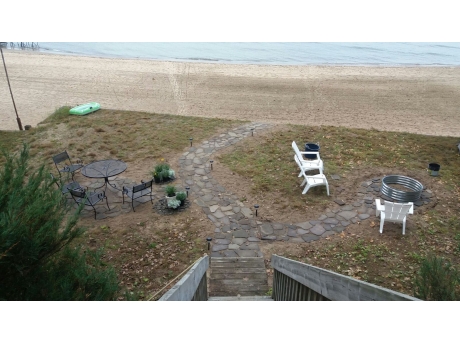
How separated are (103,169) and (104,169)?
0.03 m

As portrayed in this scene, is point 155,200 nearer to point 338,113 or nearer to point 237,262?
point 237,262

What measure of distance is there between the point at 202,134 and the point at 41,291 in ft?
29.8

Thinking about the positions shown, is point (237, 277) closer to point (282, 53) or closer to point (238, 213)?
point (238, 213)

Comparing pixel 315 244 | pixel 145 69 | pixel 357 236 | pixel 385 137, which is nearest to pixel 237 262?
pixel 315 244

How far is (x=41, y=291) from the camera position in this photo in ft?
8.92

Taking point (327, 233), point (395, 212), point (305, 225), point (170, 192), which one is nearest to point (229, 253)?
point (305, 225)

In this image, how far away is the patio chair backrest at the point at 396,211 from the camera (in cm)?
677

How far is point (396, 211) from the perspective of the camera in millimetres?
6844

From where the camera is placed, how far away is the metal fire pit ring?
304 inches

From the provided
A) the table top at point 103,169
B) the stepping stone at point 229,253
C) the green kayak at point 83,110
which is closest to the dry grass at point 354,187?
the stepping stone at point 229,253

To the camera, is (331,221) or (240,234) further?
(331,221)

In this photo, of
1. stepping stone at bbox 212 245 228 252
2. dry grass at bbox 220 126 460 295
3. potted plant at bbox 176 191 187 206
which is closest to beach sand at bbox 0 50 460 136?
dry grass at bbox 220 126 460 295

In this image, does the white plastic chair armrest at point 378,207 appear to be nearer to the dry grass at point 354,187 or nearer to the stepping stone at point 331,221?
the dry grass at point 354,187

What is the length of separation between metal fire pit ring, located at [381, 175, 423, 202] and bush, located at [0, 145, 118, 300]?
6.44m
